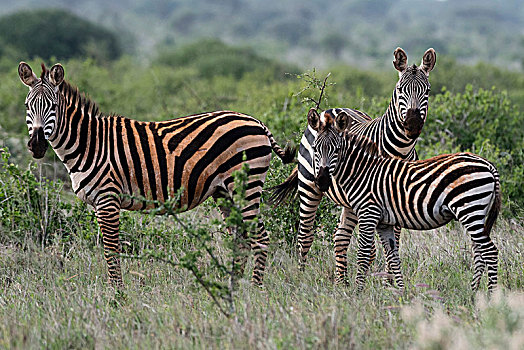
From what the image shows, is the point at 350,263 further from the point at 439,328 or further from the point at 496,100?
the point at 496,100

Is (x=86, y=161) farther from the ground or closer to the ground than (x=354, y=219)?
farther from the ground

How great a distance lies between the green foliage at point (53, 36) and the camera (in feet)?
175

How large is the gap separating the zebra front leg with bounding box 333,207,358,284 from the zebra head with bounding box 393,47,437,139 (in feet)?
3.42

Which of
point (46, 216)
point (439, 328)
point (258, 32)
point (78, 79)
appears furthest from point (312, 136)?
point (258, 32)

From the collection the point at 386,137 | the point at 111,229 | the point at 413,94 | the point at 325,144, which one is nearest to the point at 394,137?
the point at 386,137

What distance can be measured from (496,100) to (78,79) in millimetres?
12850

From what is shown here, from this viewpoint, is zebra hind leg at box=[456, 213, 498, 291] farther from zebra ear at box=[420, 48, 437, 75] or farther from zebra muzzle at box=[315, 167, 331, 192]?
zebra ear at box=[420, 48, 437, 75]

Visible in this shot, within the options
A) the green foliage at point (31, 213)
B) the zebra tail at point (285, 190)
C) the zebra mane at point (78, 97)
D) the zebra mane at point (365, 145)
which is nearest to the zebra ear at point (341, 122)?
the zebra mane at point (365, 145)

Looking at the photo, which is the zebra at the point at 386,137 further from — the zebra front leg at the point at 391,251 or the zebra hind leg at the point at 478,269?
the zebra hind leg at the point at 478,269

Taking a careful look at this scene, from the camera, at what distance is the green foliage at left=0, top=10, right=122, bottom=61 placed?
53438 millimetres

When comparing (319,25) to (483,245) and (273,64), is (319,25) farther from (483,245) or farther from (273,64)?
(483,245)

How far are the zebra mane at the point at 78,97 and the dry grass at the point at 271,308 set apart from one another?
5.23 ft

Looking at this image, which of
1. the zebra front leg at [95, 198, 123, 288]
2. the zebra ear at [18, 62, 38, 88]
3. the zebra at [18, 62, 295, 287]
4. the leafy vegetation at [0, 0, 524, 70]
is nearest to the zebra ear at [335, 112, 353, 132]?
the zebra at [18, 62, 295, 287]

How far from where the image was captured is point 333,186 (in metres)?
5.91
